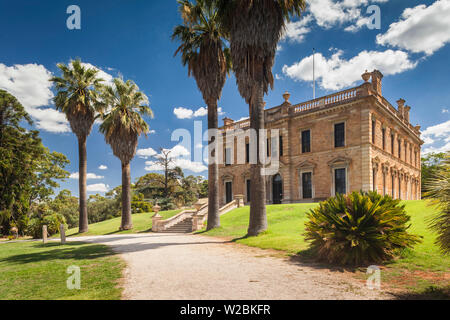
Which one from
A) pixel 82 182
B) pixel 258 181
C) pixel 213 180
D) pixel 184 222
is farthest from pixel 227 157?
pixel 258 181

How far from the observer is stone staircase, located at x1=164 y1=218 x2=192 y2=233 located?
1984cm

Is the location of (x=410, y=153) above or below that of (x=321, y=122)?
below

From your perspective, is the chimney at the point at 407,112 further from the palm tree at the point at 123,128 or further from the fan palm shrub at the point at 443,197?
the fan palm shrub at the point at 443,197

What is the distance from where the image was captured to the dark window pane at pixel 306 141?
26578mm

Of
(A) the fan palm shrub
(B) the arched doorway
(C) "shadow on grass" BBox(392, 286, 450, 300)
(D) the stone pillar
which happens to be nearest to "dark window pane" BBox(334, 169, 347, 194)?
(B) the arched doorway

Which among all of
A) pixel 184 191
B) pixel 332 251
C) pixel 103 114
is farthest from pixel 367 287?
pixel 184 191

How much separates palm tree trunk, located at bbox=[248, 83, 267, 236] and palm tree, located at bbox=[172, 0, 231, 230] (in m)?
3.89

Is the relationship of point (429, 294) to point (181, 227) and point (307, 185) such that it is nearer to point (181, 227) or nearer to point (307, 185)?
point (181, 227)

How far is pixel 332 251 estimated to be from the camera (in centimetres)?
700

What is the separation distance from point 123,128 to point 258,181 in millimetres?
14675

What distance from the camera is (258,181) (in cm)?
1321
